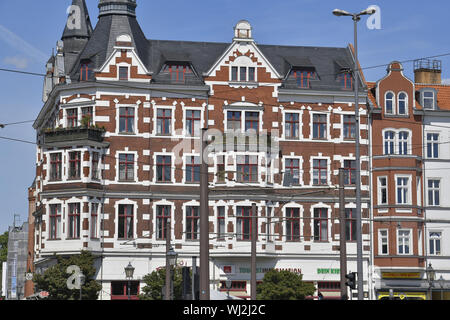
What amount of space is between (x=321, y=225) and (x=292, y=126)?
21.4ft

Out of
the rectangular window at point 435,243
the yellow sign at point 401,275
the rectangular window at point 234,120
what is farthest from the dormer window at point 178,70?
the rectangular window at point 435,243

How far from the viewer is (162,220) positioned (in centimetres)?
5403

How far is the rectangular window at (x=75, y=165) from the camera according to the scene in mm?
53125

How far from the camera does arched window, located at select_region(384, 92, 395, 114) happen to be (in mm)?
57597

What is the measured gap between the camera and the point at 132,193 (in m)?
53.6

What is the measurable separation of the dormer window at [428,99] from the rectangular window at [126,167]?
19805 mm

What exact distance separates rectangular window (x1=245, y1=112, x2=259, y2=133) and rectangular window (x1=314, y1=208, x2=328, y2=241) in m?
6.51

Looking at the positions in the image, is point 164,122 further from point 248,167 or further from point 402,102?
point 402,102

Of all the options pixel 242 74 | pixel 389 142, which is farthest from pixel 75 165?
pixel 389 142

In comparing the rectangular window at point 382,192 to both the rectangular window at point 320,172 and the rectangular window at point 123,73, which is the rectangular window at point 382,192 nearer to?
the rectangular window at point 320,172

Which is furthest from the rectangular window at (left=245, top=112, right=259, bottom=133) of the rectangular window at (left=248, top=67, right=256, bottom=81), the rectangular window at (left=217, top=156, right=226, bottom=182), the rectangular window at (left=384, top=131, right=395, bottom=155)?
the rectangular window at (left=384, top=131, right=395, bottom=155)

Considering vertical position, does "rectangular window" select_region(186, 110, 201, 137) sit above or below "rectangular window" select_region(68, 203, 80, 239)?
above

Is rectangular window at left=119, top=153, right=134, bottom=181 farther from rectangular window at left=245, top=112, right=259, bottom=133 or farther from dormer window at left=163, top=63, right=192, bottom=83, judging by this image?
rectangular window at left=245, top=112, right=259, bottom=133
